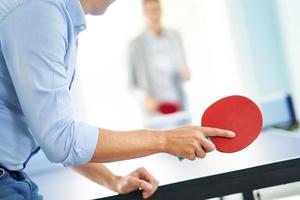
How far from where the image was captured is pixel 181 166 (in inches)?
67.6

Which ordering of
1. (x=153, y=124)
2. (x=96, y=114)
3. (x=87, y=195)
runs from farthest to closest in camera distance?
(x=96, y=114) < (x=153, y=124) < (x=87, y=195)

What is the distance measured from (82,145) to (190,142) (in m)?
0.21

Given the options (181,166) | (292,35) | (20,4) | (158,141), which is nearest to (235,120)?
(158,141)

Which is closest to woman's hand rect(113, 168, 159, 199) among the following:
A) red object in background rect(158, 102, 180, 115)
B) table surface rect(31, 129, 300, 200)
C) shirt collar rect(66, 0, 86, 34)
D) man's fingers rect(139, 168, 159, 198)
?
man's fingers rect(139, 168, 159, 198)

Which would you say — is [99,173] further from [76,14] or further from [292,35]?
[292,35]

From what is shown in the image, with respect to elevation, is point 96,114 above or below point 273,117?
below

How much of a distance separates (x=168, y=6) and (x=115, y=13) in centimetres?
49

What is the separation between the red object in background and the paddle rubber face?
2.46 meters

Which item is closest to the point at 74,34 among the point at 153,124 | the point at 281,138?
the point at 281,138

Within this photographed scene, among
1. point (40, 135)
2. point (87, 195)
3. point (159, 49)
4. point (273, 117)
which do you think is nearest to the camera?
point (40, 135)

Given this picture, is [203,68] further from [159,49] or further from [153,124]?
[153,124]

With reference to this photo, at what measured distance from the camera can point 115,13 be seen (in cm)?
429

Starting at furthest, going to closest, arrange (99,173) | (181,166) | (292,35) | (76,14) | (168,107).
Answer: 1. (292,35)
2. (168,107)
3. (181,166)
4. (99,173)
5. (76,14)

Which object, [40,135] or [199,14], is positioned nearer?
[40,135]
